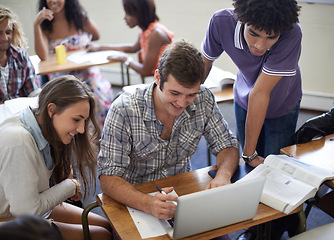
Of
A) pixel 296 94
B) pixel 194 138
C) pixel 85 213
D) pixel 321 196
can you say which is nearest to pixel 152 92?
pixel 194 138

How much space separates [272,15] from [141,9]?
1724 millimetres

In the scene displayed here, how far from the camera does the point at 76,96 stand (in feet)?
5.24

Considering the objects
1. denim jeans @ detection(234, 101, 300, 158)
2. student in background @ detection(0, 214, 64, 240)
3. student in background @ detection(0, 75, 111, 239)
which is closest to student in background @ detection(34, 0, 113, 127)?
student in background @ detection(0, 75, 111, 239)

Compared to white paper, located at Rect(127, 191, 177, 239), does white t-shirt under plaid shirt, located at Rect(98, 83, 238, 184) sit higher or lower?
higher

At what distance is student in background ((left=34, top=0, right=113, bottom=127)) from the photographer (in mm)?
3182

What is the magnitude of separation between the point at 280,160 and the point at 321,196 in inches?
16.6

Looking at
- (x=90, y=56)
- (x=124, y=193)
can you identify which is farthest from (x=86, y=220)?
(x=90, y=56)

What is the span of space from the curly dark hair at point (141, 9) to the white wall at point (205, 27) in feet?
3.80

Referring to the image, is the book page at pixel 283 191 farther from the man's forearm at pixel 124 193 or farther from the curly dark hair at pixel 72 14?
the curly dark hair at pixel 72 14

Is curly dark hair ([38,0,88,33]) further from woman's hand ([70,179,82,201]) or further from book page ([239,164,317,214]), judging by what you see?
book page ([239,164,317,214])

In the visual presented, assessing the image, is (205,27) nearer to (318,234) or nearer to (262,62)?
(262,62)

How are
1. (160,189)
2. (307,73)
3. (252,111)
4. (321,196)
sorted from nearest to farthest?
1. (160,189)
2. (252,111)
3. (321,196)
4. (307,73)

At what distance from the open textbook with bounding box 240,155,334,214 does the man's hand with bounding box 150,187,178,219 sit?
1.13 ft

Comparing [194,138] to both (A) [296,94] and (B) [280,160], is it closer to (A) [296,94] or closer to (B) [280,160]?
(B) [280,160]
